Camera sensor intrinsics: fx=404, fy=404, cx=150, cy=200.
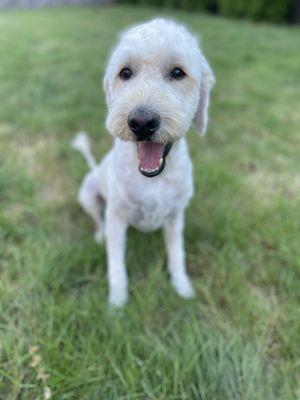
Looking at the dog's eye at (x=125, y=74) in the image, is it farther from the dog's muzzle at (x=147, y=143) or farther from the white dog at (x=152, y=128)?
the dog's muzzle at (x=147, y=143)

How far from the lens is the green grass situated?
1.94 metres

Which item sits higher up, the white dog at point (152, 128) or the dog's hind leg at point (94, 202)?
the white dog at point (152, 128)

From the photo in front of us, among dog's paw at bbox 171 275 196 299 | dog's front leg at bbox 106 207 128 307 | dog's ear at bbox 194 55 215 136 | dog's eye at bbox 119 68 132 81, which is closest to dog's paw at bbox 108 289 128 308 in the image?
dog's front leg at bbox 106 207 128 307

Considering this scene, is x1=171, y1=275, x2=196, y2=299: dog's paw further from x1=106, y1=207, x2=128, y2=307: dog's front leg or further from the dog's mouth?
the dog's mouth

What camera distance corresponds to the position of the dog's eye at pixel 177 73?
1966 mm

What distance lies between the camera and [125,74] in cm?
203

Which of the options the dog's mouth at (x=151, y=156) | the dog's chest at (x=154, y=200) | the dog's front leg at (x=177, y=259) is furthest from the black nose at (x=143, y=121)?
the dog's front leg at (x=177, y=259)

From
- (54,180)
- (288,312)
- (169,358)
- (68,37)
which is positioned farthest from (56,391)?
(68,37)

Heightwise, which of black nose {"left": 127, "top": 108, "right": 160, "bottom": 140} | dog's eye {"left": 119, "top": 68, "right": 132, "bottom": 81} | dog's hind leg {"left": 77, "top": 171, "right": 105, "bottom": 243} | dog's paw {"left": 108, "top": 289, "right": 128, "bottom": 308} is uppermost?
dog's eye {"left": 119, "top": 68, "right": 132, "bottom": 81}

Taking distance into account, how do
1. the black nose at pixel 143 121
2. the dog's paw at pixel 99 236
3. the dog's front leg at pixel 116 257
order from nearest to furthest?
the black nose at pixel 143 121, the dog's front leg at pixel 116 257, the dog's paw at pixel 99 236

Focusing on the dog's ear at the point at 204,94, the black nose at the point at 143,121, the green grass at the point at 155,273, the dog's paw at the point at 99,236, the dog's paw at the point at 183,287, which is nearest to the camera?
the black nose at the point at 143,121

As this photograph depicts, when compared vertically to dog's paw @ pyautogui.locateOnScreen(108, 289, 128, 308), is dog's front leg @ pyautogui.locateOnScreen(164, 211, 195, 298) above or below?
above

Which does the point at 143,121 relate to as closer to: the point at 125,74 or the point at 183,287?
the point at 125,74

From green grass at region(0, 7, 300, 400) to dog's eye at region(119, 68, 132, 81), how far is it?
1221 mm
